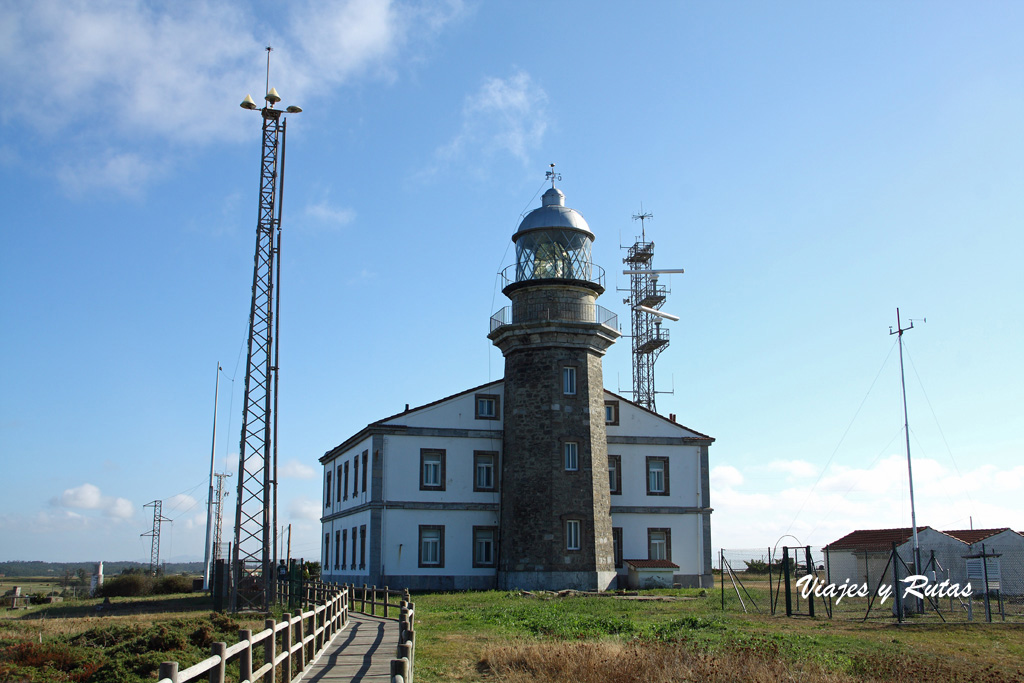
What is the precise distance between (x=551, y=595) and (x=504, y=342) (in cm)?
981

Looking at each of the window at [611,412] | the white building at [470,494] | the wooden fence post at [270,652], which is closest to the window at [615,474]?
the white building at [470,494]

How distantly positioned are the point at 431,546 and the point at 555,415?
7429 mm

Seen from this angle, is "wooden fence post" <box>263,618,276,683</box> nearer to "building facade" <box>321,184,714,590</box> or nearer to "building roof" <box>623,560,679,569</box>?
"building facade" <box>321,184,714,590</box>

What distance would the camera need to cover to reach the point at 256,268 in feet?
84.3

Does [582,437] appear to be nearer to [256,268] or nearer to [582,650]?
[256,268]

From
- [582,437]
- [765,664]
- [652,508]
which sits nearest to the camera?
[765,664]

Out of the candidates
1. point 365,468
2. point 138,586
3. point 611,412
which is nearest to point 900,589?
point 611,412

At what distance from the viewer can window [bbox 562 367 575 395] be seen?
32688 mm

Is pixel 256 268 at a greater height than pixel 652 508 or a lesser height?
greater

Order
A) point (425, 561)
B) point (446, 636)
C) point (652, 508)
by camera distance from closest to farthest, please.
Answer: point (446, 636) < point (425, 561) < point (652, 508)

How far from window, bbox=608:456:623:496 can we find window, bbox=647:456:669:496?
125 cm

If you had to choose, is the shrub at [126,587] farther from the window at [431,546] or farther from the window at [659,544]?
the window at [659,544]

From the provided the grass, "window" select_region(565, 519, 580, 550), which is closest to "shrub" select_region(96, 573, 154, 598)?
"window" select_region(565, 519, 580, 550)

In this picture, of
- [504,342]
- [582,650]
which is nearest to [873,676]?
[582,650]
